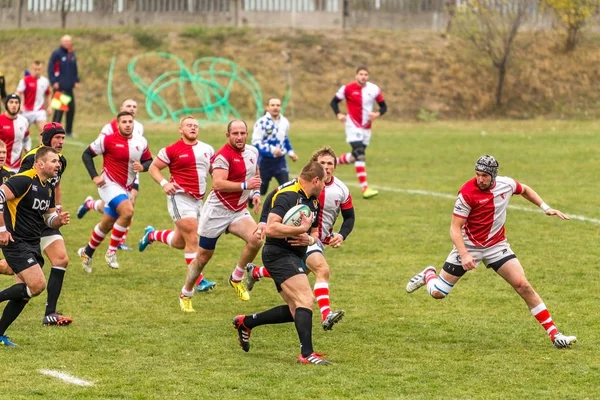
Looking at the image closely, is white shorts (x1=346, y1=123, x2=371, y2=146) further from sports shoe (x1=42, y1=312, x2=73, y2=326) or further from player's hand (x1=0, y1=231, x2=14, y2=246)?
player's hand (x1=0, y1=231, x2=14, y2=246)

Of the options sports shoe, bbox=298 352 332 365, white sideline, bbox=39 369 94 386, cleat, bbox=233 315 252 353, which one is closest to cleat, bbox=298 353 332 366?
sports shoe, bbox=298 352 332 365

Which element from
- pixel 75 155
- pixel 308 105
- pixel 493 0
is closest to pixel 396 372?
pixel 75 155

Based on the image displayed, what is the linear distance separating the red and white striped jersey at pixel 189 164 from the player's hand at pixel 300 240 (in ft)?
12.2

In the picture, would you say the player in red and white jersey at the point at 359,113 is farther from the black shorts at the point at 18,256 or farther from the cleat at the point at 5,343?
the cleat at the point at 5,343

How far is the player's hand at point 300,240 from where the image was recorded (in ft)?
33.4

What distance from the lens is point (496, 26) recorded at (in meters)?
43.8

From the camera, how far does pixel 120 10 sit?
48000mm

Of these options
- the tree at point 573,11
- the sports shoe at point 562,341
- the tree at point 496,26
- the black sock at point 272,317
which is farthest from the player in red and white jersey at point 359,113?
the tree at point 573,11

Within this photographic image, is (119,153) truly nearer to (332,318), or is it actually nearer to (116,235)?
(116,235)

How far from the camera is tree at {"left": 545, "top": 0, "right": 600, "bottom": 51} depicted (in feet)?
145

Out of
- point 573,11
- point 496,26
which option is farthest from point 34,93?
point 573,11

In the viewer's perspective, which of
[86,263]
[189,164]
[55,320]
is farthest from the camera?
[86,263]

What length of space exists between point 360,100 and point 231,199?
1026cm

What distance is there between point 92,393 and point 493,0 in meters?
37.7
